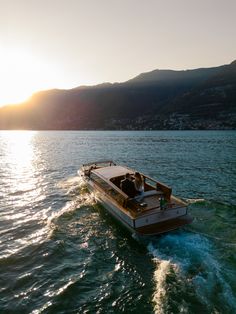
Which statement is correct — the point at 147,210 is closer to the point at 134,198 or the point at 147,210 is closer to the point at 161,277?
the point at 134,198

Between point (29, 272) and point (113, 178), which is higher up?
point (113, 178)

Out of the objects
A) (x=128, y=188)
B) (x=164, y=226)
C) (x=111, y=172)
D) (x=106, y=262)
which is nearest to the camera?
(x=106, y=262)

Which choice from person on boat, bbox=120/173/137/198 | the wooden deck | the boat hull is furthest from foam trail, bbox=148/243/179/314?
person on boat, bbox=120/173/137/198

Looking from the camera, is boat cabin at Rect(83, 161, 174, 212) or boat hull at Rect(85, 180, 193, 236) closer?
boat hull at Rect(85, 180, 193, 236)

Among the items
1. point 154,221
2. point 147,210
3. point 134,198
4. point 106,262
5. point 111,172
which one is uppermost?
point 111,172

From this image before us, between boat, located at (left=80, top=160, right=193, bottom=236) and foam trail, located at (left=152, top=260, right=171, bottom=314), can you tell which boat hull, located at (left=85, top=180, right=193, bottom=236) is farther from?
foam trail, located at (left=152, top=260, right=171, bottom=314)

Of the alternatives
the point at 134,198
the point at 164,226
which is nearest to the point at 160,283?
the point at 164,226

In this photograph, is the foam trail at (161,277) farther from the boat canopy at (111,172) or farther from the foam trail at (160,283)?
the boat canopy at (111,172)

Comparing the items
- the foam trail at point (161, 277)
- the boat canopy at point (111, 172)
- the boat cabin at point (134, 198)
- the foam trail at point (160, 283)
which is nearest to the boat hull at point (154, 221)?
the boat cabin at point (134, 198)

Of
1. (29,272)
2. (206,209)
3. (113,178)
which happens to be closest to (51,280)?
(29,272)

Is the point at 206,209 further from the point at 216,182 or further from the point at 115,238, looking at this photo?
the point at 216,182

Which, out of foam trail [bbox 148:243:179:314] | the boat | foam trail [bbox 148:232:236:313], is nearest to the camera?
foam trail [bbox 148:243:179:314]
